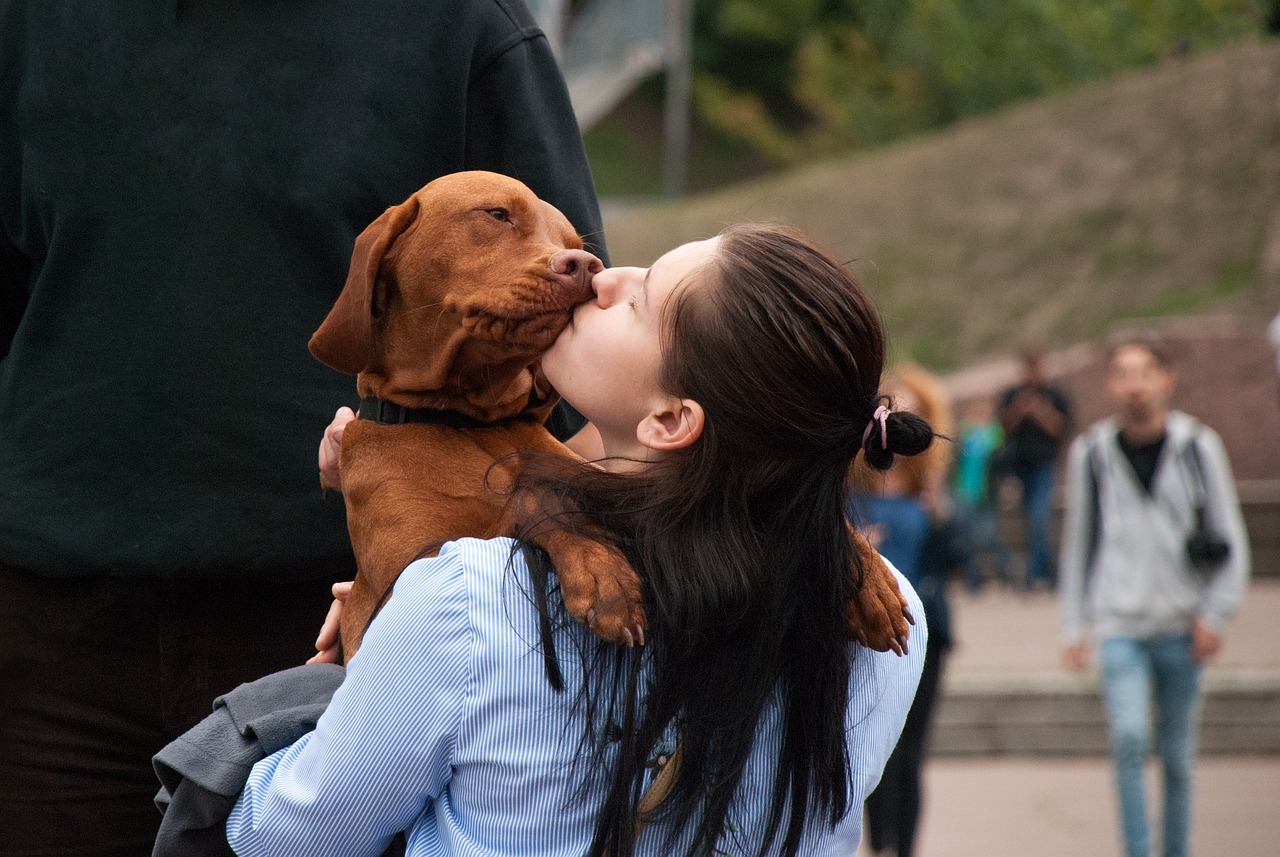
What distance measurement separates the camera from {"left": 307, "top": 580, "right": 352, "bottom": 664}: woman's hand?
2.04m

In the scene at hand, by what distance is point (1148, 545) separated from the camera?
6457 millimetres

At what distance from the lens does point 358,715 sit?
1.66m

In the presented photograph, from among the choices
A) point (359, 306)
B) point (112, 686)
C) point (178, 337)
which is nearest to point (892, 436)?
point (359, 306)

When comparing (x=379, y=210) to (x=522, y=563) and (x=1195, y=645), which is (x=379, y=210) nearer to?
(x=522, y=563)

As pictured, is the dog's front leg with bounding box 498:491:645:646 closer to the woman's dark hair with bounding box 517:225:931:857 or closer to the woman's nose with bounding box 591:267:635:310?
the woman's dark hair with bounding box 517:225:931:857

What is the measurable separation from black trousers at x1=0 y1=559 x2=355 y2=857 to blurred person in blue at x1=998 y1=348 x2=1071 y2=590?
11810mm

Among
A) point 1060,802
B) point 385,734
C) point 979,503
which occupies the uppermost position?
point 385,734

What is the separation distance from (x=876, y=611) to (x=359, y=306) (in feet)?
2.61

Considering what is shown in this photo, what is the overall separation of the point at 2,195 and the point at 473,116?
2.52 ft

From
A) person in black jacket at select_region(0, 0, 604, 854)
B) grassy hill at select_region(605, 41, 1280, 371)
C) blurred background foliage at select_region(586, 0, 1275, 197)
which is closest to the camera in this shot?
person in black jacket at select_region(0, 0, 604, 854)

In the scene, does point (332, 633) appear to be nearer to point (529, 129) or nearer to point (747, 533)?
point (747, 533)

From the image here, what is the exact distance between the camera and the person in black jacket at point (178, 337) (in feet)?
7.43

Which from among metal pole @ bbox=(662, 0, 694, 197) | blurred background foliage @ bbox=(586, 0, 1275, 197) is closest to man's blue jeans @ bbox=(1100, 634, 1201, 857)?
blurred background foliage @ bbox=(586, 0, 1275, 197)

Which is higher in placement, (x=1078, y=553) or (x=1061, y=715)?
(x=1078, y=553)
